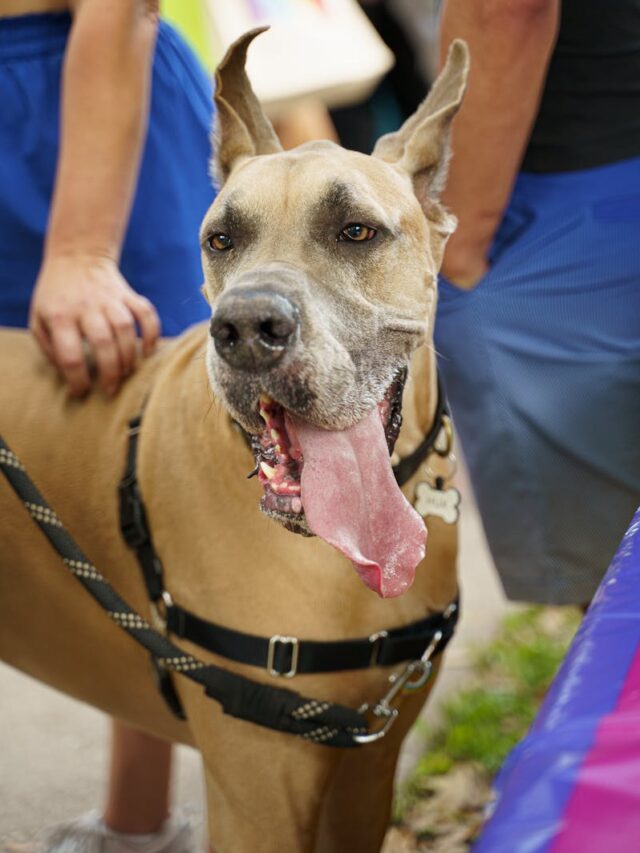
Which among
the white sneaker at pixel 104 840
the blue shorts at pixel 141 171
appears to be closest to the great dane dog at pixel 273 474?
the blue shorts at pixel 141 171

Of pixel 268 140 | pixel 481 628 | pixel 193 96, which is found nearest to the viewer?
pixel 268 140

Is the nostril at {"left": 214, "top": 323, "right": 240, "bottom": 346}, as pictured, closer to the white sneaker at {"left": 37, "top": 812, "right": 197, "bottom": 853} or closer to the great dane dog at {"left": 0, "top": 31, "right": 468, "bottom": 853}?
the great dane dog at {"left": 0, "top": 31, "right": 468, "bottom": 853}

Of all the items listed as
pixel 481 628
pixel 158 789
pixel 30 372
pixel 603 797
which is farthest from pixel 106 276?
pixel 481 628

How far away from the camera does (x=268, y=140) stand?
2.51 m

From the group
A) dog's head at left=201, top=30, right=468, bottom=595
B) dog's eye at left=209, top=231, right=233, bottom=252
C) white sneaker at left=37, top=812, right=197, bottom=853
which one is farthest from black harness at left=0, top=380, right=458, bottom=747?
white sneaker at left=37, top=812, right=197, bottom=853

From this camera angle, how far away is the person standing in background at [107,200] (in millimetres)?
2512

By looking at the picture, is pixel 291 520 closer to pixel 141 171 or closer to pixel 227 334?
pixel 227 334

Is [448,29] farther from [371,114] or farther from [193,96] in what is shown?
[371,114]

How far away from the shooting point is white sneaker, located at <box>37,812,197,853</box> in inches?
122

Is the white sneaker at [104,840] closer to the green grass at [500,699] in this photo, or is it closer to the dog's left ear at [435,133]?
the green grass at [500,699]

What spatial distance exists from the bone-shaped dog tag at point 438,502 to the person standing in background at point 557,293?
428 mm

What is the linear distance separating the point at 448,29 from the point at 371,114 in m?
3.45

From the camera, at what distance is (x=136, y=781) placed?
10.0ft

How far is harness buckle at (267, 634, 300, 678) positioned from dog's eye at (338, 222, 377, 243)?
29.4 inches
